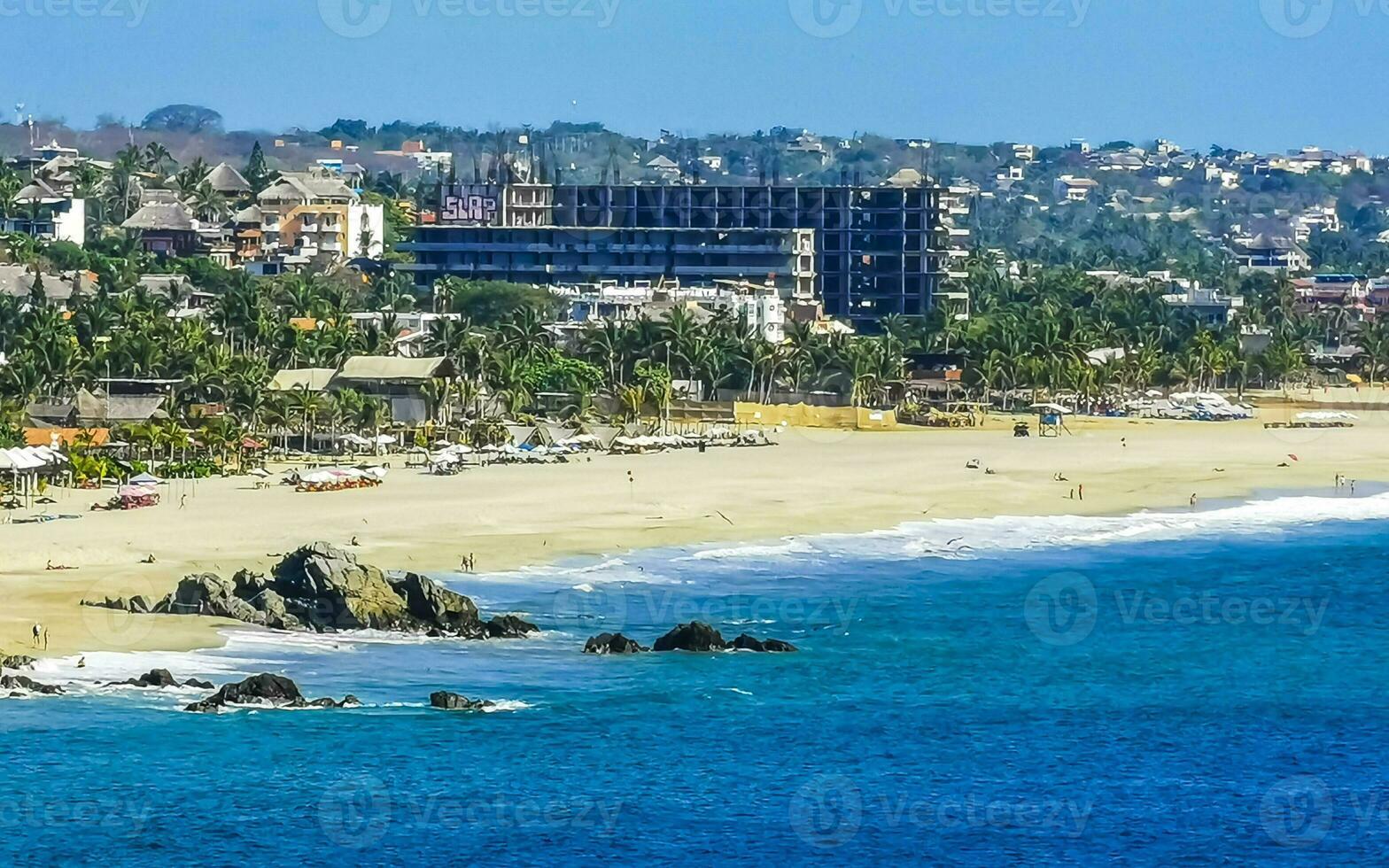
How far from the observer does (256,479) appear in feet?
264

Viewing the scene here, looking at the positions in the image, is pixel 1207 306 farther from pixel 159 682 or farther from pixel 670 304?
pixel 159 682

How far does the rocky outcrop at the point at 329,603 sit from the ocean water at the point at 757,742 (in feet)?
3.33

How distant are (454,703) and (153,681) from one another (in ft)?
Result: 18.9

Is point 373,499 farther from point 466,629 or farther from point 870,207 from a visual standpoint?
point 870,207

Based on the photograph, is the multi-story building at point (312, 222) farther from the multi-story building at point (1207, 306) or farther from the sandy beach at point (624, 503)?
the sandy beach at point (624, 503)

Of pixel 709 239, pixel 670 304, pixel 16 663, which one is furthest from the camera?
pixel 709 239

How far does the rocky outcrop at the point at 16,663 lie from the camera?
155ft

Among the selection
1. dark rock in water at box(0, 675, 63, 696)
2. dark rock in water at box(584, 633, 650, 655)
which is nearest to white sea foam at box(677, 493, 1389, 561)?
dark rock in water at box(584, 633, 650, 655)

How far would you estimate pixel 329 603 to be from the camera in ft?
179

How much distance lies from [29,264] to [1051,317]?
59.9 m

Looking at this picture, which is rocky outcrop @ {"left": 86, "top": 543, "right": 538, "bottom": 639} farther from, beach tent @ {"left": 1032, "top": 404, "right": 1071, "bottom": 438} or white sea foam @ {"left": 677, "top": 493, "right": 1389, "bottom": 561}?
beach tent @ {"left": 1032, "top": 404, "right": 1071, "bottom": 438}

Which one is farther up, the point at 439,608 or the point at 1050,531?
the point at 1050,531

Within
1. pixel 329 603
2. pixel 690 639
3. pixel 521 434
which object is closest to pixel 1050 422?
pixel 521 434

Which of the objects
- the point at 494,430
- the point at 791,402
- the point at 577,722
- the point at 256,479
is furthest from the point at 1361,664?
the point at 791,402
